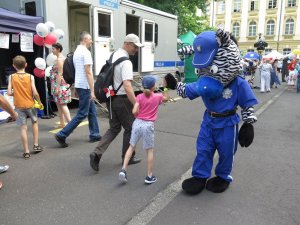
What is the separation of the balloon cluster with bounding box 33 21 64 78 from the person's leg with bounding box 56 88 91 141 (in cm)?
192

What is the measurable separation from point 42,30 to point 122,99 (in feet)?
11.2

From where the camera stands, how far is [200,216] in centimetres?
303

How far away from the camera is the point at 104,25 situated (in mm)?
8398

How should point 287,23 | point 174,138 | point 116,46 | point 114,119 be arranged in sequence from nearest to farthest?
point 114,119, point 174,138, point 116,46, point 287,23

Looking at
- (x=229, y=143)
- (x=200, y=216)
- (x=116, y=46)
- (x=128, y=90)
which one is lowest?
(x=200, y=216)

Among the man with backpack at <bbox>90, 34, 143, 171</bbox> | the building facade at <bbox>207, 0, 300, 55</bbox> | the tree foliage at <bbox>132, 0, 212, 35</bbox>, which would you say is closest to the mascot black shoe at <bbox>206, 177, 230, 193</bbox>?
the man with backpack at <bbox>90, 34, 143, 171</bbox>

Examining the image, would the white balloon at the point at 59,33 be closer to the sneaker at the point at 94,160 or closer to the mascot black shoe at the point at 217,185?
the sneaker at the point at 94,160

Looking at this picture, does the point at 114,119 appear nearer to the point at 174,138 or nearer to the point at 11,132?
the point at 174,138

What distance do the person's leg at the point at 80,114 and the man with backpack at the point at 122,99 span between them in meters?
1.08

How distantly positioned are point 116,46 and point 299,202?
6733 mm

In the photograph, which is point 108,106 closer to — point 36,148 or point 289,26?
point 36,148

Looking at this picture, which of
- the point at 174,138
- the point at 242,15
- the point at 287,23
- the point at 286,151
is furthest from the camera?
the point at 242,15

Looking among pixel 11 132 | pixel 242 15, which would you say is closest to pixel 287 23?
pixel 242 15

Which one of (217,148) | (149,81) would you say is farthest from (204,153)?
(149,81)
